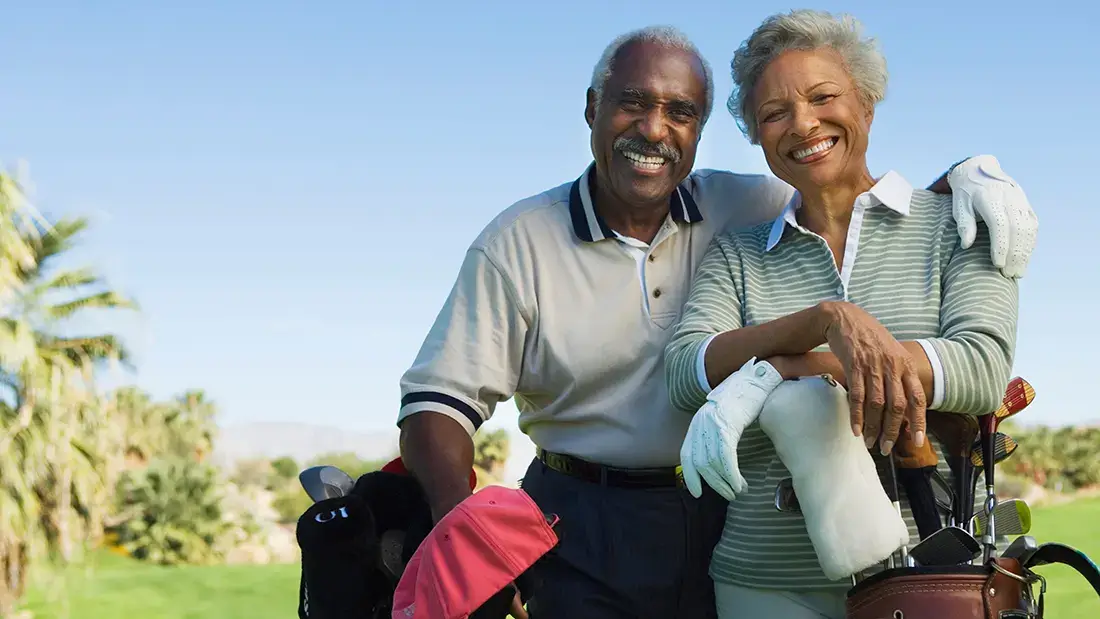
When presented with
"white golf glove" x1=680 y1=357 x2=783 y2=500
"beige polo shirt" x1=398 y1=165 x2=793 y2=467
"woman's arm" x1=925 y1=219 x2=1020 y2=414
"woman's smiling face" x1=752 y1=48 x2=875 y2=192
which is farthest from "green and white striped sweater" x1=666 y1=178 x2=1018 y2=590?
"beige polo shirt" x1=398 y1=165 x2=793 y2=467

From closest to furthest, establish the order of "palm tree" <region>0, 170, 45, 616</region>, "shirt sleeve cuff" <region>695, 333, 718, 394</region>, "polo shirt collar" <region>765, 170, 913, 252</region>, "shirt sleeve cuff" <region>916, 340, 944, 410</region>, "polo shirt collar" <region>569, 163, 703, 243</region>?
"shirt sleeve cuff" <region>916, 340, 944, 410</region>, "shirt sleeve cuff" <region>695, 333, 718, 394</region>, "polo shirt collar" <region>765, 170, 913, 252</region>, "polo shirt collar" <region>569, 163, 703, 243</region>, "palm tree" <region>0, 170, 45, 616</region>

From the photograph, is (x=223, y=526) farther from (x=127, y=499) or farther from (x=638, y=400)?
(x=638, y=400)

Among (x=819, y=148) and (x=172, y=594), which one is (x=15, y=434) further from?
(x=819, y=148)

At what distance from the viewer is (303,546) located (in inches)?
107

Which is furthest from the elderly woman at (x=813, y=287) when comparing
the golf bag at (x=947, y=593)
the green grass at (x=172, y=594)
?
the green grass at (x=172, y=594)

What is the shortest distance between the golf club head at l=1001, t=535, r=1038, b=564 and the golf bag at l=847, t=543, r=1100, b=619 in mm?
38

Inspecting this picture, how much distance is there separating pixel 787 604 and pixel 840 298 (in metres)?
0.65

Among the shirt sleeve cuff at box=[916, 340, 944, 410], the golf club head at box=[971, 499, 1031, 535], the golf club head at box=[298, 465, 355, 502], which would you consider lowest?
the golf club head at box=[298, 465, 355, 502]

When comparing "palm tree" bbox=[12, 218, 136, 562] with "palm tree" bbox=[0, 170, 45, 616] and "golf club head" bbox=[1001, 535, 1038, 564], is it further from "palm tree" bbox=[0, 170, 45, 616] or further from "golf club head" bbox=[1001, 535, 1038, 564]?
"golf club head" bbox=[1001, 535, 1038, 564]

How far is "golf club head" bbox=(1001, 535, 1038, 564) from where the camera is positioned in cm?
218

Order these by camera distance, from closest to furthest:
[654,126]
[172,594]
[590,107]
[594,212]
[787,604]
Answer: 1. [787,604]
2. [654,126]
3. [594,212]
4. [590,107]
5. [172,594]

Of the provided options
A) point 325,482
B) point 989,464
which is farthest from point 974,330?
point 325,482

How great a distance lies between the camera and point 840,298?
8.04 feet

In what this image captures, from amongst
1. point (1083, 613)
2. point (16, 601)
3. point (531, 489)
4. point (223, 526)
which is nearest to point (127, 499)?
point (223, 526)
